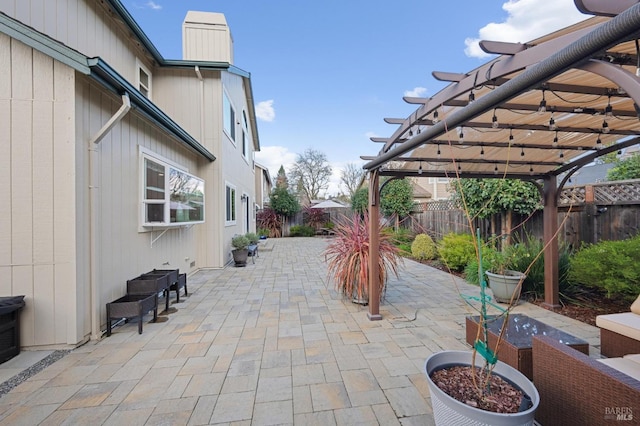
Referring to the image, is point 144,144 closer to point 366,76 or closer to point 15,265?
point 15,265

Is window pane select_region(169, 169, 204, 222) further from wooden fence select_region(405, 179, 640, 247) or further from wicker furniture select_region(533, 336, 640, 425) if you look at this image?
wicker furniture select_region(533, 336, 640, 425)

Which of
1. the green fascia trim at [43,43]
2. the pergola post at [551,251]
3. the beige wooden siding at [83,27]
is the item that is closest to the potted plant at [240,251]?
the beige wooden siding at [83,27]

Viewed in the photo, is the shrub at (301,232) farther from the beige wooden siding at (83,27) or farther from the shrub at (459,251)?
the beige wooden siding at (83,27)

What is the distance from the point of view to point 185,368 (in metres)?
2.44

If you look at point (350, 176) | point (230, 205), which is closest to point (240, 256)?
point (230, 205)

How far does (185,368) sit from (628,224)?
263 inches

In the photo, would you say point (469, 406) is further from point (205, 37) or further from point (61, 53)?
point (205, 37)

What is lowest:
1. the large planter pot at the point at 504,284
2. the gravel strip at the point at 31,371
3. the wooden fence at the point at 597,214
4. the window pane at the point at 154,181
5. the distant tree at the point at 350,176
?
the gravel strip at the point at 31,371

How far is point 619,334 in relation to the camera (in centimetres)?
223

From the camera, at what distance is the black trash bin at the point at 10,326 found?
2471 millimetres

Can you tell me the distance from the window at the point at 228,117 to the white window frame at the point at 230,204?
1.49 metres

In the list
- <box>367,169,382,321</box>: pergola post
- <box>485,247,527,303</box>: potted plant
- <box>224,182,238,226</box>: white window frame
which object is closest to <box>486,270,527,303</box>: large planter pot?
<box>485,247,527,303</box>: potted plant

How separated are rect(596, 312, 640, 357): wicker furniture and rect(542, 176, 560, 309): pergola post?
172 cm

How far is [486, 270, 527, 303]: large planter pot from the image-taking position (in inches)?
Result: 161
